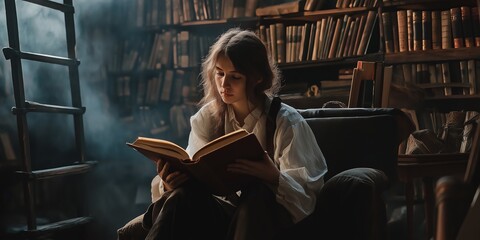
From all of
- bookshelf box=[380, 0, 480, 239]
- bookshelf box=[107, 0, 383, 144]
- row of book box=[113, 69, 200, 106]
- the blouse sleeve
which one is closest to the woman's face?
the blouse sleeve

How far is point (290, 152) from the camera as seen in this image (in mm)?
1900

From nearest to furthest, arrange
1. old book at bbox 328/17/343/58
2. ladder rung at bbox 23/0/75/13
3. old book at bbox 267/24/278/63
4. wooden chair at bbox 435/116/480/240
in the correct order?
wooden chair at bbox 435/116/480/240
ladder rung at bbox 23/0/75/13
old book at bbox 328/17/343/58
old book at bbox 267/24/278/63

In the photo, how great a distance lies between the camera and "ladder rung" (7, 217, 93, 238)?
286 centimetres

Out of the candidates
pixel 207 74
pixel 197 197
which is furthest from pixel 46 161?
pixel 197 197

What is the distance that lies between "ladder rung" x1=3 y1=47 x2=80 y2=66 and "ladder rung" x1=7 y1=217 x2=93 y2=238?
2.35 ft

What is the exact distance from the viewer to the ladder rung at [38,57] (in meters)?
2.84

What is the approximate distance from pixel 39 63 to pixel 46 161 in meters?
0.46

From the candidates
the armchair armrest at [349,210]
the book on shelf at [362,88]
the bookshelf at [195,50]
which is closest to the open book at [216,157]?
the armchair armrest at [349,210]

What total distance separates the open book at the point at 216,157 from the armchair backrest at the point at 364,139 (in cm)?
49

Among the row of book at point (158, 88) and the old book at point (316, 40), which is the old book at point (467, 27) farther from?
the row of book at point (158, 88)

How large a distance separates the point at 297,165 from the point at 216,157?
0.31 meters

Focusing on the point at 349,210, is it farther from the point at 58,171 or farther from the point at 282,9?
the point at 282,9

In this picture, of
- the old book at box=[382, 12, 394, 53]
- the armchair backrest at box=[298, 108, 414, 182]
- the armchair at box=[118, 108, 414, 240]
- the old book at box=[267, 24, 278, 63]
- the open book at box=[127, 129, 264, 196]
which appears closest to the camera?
the open book at box=[127, 129, 264, 196]

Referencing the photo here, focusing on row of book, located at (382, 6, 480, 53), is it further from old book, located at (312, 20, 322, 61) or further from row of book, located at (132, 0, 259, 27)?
row of book, located at (132, 0, 259, 27)
